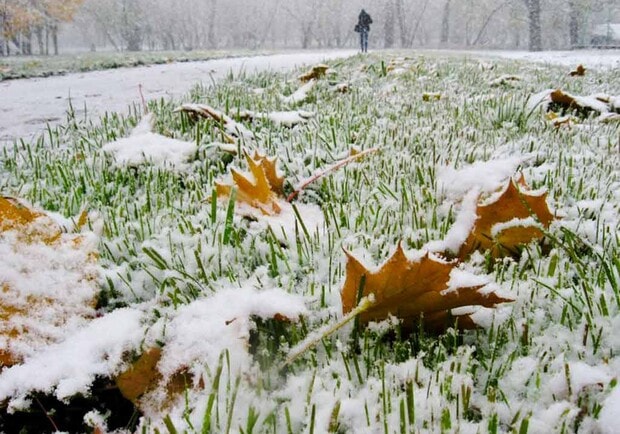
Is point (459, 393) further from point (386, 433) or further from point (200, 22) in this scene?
point (200, 22)

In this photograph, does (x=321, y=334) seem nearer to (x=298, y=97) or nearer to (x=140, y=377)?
(x=140, y=377)

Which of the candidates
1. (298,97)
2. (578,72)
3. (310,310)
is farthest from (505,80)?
(310,310)

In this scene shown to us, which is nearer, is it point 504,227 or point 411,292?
point 411,292

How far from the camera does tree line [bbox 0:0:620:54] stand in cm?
4659

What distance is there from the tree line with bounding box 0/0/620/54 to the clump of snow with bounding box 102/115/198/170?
43.1 metres

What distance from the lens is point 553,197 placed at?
4.76 ft

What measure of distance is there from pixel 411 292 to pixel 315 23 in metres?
69.1

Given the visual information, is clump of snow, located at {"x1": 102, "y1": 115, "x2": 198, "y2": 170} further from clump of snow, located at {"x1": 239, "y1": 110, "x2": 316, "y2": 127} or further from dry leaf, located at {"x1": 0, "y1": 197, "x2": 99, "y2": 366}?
dry leaf, located at {"x1": 0, "y1": 197, "x2": 99, "y2": 366}

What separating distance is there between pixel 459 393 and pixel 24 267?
0.89 meters

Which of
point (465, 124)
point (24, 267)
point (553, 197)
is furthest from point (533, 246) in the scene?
point (465, 124)

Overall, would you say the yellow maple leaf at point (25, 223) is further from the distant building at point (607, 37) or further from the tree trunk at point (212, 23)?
the tree trunk at point (212, 23)

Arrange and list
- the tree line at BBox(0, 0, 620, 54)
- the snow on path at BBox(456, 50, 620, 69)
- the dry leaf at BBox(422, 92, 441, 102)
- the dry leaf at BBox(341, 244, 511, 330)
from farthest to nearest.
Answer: the tree line at BBox(0, 0, 620, 54) < the snow on path at BBox(456, 50, 620, 69) < the dry leaf at BBox(422, 92, 441, 102) < the dry leaf at BBox(341, 244, 511, 330)

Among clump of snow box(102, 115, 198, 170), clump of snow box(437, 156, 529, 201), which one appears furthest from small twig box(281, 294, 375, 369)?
clump of snow box(102, 115, 198, 170)

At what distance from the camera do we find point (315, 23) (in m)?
64.6
